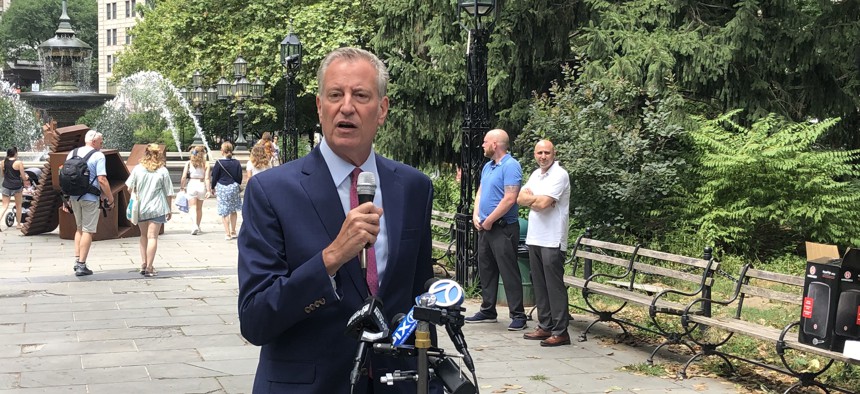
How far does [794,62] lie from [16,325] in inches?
492

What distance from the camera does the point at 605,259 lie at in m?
10.4

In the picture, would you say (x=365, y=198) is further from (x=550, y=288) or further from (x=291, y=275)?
(x=550, y=288)

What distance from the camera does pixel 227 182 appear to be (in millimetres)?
19562

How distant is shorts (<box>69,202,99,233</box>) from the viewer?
14289 mm

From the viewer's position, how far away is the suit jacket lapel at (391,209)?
2816 millimetres

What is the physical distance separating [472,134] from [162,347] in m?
4.98

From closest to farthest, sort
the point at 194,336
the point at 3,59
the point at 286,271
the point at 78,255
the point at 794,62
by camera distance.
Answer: the point at 286,271
the point at 194,336
the point at 78,255
the point at 794,62
the point at 3,59

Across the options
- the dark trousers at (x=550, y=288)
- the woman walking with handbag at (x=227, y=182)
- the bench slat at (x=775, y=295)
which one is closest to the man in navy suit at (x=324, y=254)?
the bench slat at (x=775, y=295)

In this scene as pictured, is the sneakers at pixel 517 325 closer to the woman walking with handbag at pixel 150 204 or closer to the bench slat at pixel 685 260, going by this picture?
the bench slat at pixel 685 260

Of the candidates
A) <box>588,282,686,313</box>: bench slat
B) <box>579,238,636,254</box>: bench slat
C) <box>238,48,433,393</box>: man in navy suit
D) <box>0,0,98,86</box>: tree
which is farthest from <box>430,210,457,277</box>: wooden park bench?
<box>0,0,98,86</box>: tree

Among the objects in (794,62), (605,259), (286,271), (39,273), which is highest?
(794,62)

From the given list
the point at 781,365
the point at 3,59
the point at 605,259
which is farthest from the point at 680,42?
the point at 3,59

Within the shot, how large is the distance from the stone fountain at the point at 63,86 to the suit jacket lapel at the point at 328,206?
30496 millimetres

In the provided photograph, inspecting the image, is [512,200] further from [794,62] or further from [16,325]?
[794,62]
